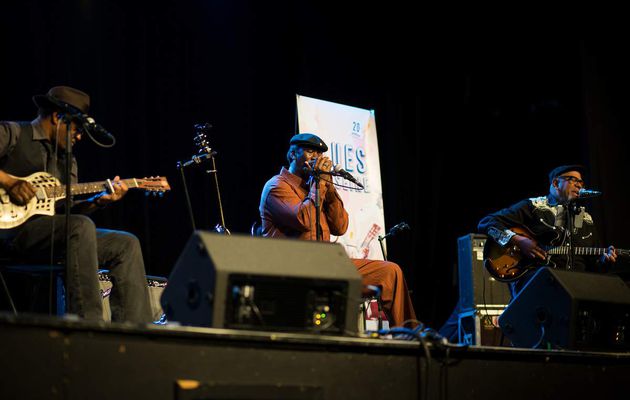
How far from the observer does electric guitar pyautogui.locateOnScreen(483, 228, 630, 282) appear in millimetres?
5918

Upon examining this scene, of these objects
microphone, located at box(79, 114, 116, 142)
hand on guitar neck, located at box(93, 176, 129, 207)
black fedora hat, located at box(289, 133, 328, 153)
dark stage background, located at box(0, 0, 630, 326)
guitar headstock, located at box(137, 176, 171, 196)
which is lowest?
hand on guitar neck, located at box(93, 176, 129, 207)

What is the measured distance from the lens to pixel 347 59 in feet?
24.3

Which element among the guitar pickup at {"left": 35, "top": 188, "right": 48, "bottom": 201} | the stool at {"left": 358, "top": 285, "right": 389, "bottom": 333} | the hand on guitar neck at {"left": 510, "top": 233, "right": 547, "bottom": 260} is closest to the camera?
the guitar pickup at {"left": 35, "top": 188, "right": 48, "bottom": 201}

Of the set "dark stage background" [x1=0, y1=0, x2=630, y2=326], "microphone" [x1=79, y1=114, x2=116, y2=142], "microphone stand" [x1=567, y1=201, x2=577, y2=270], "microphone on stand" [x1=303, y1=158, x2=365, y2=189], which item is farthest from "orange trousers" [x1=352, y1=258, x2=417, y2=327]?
"microphone" [x1=79, y1=114, x2=116, y2=142]

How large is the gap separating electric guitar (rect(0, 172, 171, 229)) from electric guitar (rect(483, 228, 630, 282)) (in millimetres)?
3193

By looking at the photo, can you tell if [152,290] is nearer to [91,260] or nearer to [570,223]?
[91,260]

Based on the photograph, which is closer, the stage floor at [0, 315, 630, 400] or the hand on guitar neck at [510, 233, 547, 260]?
the stage floor at [0, 315, 630, 400]

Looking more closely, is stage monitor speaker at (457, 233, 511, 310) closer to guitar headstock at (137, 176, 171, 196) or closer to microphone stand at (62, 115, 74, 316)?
guitar headstock at (137, 176, 171, 196)

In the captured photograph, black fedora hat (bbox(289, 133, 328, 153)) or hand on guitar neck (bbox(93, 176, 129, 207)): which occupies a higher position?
black fedora hat (bbox(289, 133, 328, 153))

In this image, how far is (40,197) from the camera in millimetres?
3744

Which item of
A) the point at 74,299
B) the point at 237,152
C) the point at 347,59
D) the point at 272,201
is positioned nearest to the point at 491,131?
the point at 347,59

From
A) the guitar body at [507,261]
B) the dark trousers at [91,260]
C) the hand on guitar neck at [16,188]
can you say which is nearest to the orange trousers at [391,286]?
the guitar body at [507,261]

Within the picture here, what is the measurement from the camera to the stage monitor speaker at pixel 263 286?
261 cm

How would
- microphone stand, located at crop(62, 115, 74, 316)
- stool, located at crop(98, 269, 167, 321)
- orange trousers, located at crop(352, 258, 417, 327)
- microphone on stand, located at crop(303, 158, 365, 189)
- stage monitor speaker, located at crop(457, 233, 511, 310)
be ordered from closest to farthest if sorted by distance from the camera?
microphone stand, located at crop(62, 115, 74, 316) → stool, located at crop(98, 269, 167, 321) → microphone on stand, located at crop(303, 158, 365, 189) → orange trousers, located at crop(352, 258, 417, 327) → stage monitor speaker, located at crop(457, 233, 511, 310)
